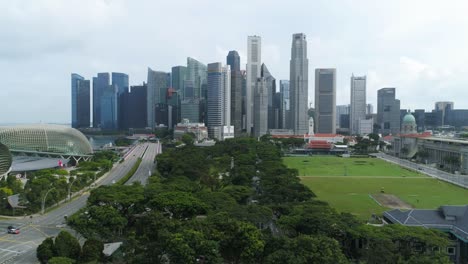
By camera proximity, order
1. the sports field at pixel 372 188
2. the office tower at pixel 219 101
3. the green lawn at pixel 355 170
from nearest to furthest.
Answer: the sports field at pixel 372 188
the green lawn at pixel 355 170
the office tower at pixel 219 101

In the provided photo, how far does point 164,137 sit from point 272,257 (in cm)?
17304

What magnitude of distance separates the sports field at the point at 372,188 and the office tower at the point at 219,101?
101874mm

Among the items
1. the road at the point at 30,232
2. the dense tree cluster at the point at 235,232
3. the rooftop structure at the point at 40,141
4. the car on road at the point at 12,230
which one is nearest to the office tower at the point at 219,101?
the rooftop structure at the point at 40,141

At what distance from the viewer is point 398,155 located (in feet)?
373

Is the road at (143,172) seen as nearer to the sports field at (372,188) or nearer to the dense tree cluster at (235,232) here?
the dense tree cluster at (235,232)

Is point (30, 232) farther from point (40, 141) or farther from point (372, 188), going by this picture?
point (40, 141)

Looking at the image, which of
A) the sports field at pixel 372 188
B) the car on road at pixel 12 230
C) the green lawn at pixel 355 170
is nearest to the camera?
the car on road at pixel 12 230

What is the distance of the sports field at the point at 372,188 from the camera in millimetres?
45094

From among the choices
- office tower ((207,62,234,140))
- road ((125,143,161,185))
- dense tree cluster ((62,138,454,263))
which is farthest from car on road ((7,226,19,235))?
office tower ((207,62,234,140))

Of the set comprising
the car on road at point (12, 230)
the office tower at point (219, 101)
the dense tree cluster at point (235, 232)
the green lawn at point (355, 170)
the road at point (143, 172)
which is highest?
the office tower at point (219, 101)

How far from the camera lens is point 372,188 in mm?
56656

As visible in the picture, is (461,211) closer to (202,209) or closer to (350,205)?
(350,205)

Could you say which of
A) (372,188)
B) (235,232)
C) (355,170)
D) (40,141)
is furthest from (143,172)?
(235,232)

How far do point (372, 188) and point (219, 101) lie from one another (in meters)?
127
